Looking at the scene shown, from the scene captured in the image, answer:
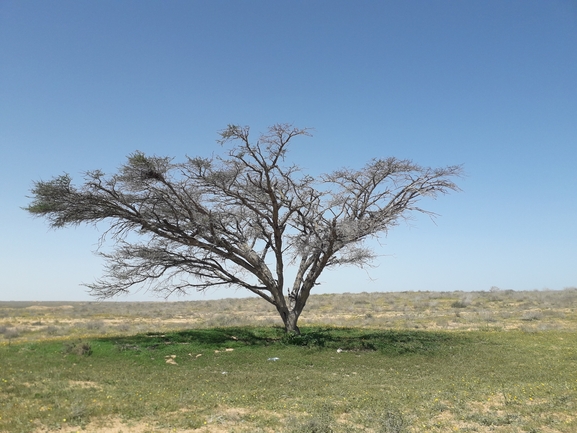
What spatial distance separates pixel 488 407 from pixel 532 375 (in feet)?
17.3

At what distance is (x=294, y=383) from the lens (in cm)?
1271

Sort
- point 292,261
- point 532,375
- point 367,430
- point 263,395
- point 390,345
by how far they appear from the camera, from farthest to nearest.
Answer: point 292,261
point 390,345
point 532,375
point 263,395
point 367,430

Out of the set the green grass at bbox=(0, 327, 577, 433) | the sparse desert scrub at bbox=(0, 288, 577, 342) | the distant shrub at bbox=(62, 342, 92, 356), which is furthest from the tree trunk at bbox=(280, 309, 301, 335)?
the sparse desert scrub at bbox=(0, 288, 577, 342)

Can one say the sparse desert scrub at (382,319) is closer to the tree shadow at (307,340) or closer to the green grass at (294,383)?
the tree shadow at (307,340)

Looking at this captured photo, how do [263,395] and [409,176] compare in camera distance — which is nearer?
[263,395]

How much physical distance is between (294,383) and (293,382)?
0.15 meters

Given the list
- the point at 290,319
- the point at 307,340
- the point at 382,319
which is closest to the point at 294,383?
the point at 307,340

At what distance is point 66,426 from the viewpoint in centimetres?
832

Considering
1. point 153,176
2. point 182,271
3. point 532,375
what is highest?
point 153,176

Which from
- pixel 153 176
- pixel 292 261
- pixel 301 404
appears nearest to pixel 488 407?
pixel 301 404

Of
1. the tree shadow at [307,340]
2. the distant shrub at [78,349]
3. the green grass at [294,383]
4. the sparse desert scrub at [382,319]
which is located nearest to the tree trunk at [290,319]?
the tree shadow at [307,340]

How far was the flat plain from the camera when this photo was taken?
8.68 m

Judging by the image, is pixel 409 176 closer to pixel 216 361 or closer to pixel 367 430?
pixel 216 361

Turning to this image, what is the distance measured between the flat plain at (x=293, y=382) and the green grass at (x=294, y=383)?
4cm
